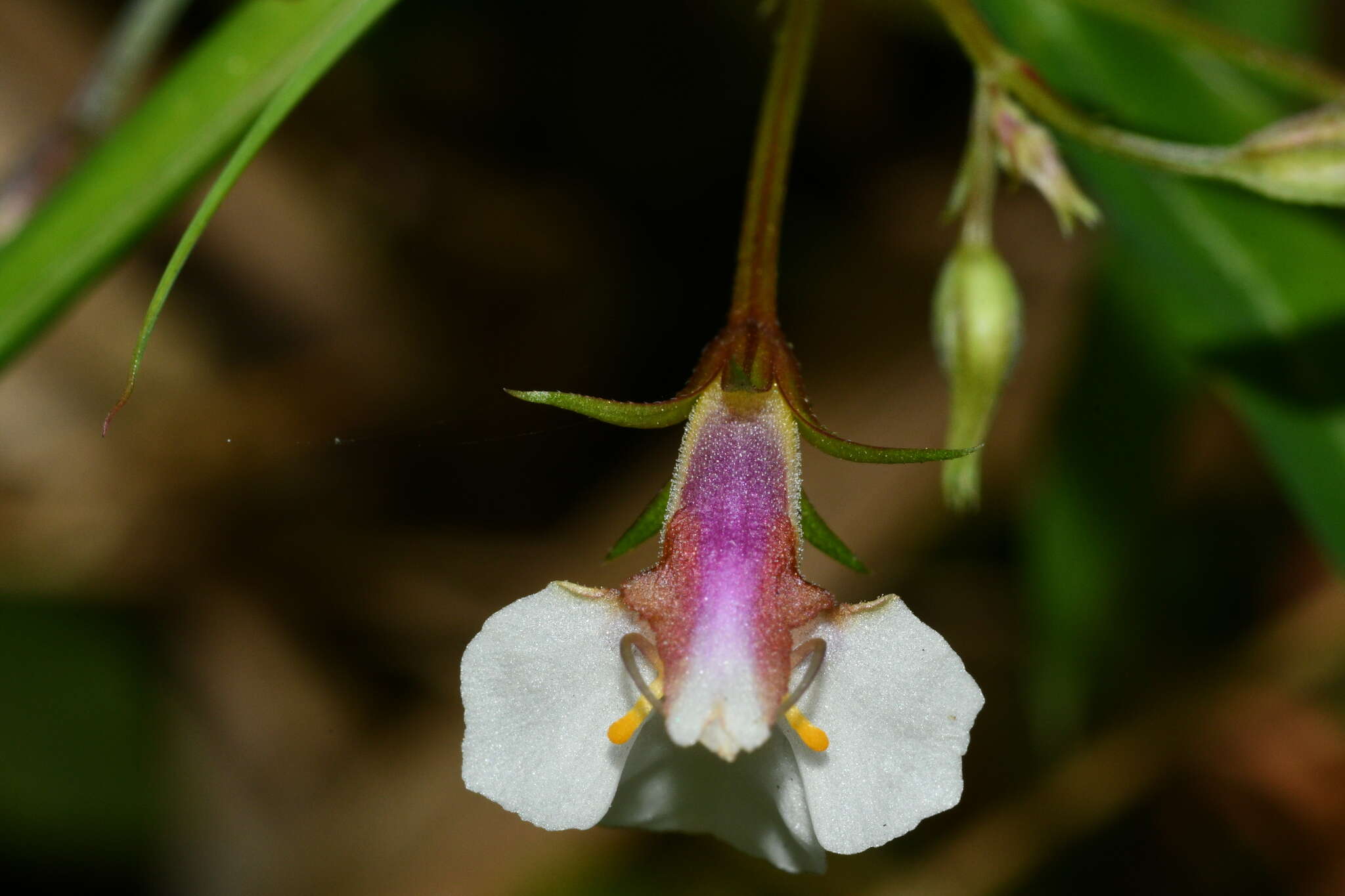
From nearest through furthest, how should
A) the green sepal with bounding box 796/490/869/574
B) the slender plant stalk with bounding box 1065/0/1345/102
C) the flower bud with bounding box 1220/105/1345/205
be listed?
the green sepal with bounding box 796/490/869/574, the flower bud with bounding box 1220/105/1345/205, the slender plant stalk with bounding box 1065/0/1345/102

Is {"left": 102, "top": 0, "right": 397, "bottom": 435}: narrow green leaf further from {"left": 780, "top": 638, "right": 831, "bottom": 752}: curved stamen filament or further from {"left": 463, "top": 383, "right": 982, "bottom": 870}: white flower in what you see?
{"left": 780, "top": 638, "right": 831, "bottom": 752}: curved stamen filament

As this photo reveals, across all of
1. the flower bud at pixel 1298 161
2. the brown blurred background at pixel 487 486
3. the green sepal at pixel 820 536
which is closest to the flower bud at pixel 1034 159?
the flower bud at pixel 1298 161

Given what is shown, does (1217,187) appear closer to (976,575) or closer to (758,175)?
(758,175)

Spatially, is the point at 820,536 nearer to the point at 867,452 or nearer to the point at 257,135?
the point at 867,452

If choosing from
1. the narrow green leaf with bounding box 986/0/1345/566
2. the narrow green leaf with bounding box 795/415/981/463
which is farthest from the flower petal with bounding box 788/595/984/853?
the narrow green leaf with bounding box 986/0/1345/566

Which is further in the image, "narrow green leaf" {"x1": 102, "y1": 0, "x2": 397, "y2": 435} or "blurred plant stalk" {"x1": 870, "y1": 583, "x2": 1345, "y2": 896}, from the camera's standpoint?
"blurred plant stalk" {"x1": 870, "y1": 583, "x2": 1345, "y2": 896}

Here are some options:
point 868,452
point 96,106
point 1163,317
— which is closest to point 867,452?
point 868,452
